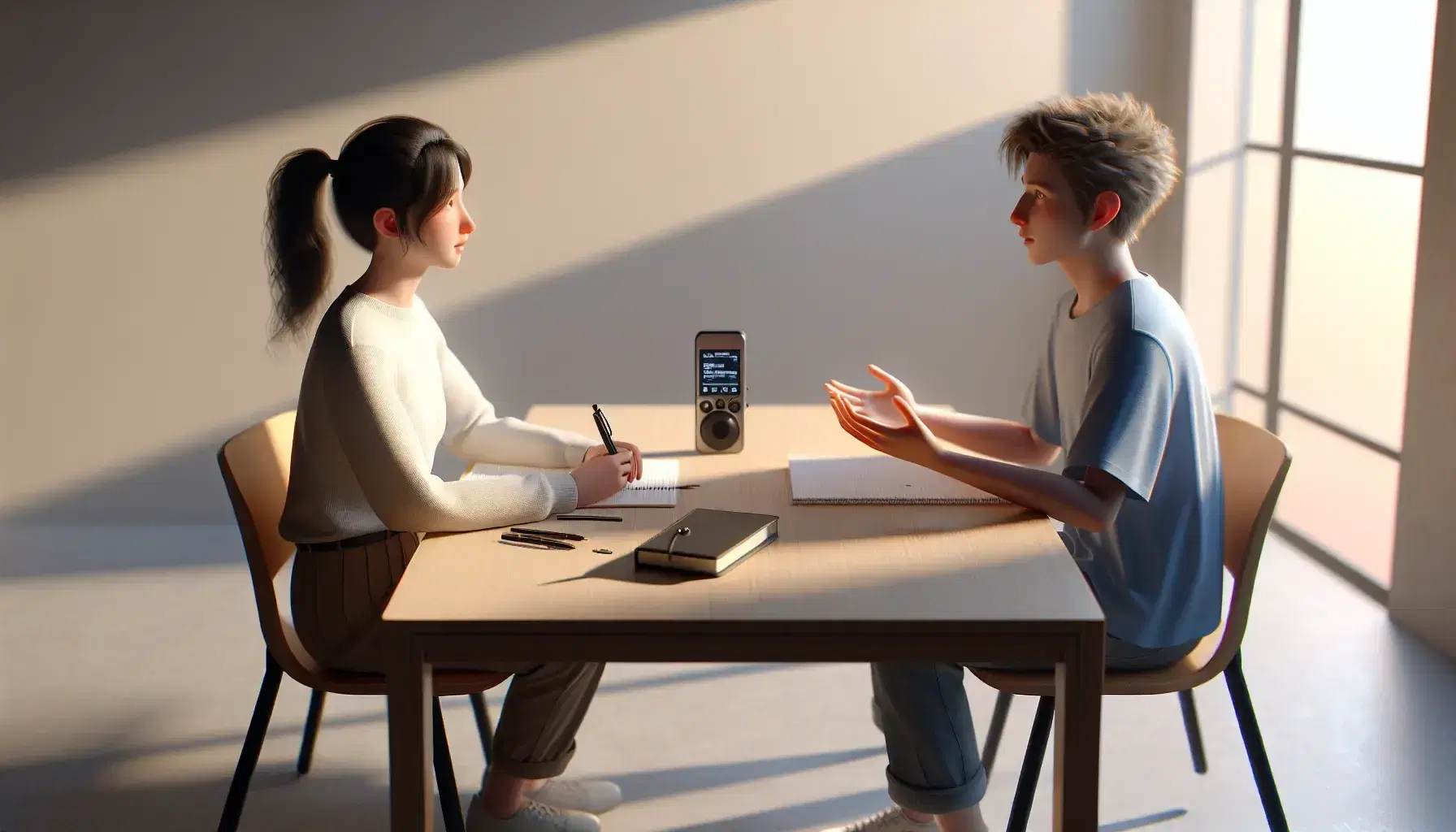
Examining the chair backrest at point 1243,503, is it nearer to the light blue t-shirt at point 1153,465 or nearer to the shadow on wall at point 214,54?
the light blue t-shirt at point 1153,465

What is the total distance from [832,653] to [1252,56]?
127 inches

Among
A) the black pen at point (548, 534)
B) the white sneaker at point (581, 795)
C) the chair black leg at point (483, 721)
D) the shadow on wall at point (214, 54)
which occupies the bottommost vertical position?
the white sneaker at point (581, 795)

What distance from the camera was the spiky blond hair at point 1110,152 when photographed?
198cm

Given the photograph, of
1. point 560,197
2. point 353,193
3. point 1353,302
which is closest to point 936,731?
point 353,193

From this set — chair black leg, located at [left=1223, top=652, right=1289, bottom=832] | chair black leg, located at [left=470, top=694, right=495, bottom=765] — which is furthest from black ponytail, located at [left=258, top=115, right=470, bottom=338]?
chair black leg, located at [left=1223, top=652, right=1289, bottom=832]

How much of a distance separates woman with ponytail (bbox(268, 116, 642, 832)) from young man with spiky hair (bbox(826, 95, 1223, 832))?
488 millimetres

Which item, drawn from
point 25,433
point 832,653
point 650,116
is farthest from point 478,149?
point 832,653

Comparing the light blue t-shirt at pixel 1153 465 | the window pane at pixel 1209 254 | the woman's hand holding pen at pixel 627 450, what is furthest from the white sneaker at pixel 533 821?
the window pane at pixel 1209 254

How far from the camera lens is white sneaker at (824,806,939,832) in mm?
2215

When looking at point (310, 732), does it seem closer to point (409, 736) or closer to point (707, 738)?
point (707, 738)

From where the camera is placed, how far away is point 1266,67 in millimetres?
4141

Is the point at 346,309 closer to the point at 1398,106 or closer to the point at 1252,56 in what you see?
the point at 1252,56

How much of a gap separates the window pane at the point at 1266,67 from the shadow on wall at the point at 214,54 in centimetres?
158

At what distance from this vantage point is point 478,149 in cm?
412
